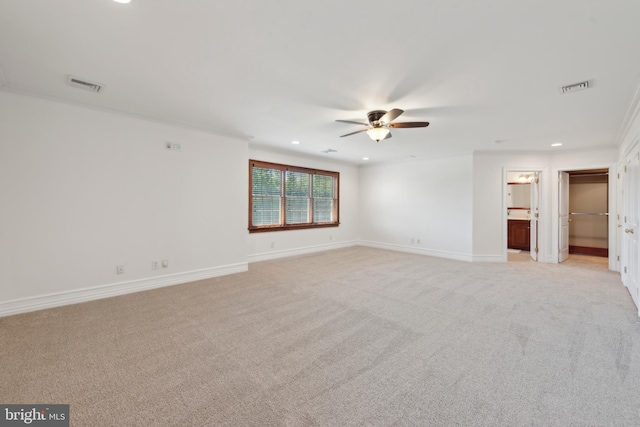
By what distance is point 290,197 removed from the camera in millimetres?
6621

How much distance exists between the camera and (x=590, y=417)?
158cm

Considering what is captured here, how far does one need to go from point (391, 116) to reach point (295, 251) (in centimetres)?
440

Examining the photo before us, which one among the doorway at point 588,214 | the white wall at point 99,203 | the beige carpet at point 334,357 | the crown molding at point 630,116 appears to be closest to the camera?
the beige carpet at point 334,357

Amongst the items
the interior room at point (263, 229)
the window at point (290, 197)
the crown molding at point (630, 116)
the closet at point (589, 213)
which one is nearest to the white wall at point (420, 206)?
the interior room at point (263, 229)

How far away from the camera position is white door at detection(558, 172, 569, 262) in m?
5.81

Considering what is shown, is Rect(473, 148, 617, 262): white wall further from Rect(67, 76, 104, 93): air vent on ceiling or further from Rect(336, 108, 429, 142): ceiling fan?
Rect(67, 76, 104, 93): air vent on ceiling

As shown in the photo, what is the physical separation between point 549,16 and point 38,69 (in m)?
4.27

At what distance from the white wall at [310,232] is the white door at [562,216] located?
4.76 meters

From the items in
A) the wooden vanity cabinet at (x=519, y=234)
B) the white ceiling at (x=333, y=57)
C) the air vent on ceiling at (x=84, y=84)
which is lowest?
the wooden vanity cabinet at (x=519, y=234)

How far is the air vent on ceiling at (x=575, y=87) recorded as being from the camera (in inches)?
105

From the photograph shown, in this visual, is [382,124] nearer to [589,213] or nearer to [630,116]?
[630,116]

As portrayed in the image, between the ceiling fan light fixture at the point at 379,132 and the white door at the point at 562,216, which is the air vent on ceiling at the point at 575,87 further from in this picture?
the white door at the point at 562,216

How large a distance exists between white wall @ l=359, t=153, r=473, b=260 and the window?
1.14 metres

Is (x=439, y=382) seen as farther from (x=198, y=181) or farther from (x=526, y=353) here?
(x=198, y=181)
